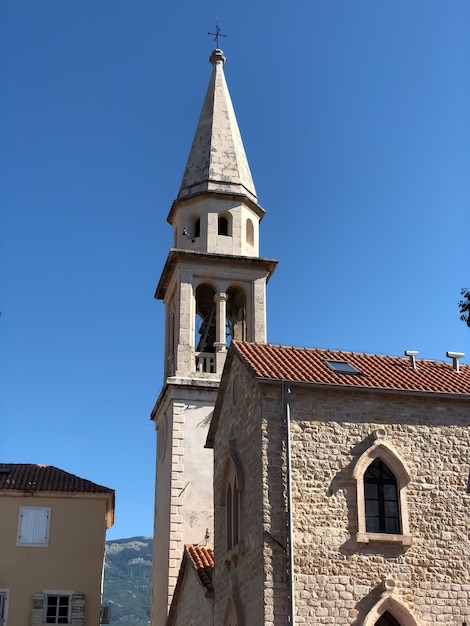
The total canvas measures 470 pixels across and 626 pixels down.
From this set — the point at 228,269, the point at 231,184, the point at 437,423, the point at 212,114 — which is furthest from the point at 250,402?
the point at 212,114

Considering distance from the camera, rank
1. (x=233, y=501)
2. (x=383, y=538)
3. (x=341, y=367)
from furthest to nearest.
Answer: (x=341, y=367) < (x=233, y=501) < (x=383, y=538)

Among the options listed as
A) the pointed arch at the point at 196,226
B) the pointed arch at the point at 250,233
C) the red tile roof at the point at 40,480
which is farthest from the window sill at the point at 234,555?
the pointed arch at the point at 250,233

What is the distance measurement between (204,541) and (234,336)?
8869 millimetres

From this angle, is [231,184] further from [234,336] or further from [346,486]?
[346,486]

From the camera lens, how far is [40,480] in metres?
31.3

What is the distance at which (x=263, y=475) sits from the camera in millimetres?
19375

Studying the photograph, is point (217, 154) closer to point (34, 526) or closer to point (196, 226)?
point (196, 226)

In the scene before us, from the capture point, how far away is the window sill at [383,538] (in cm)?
1906

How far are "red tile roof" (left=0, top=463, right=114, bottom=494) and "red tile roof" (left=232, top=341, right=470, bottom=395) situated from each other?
10881mm

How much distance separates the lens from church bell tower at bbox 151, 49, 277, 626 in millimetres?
30109

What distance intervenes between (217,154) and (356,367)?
16.6 metres

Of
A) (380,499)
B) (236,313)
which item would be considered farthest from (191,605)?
(236,313)

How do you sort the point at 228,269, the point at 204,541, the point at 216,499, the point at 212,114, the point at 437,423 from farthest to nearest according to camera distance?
the point at 212,114 → the point at 228,269 → the point at 204,541 → the point at 216,499 → the point at 437,423

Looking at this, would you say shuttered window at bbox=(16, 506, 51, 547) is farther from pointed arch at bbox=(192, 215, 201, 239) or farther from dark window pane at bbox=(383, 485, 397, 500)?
dark window pane at bbox=(383, 485, 397, 500)
